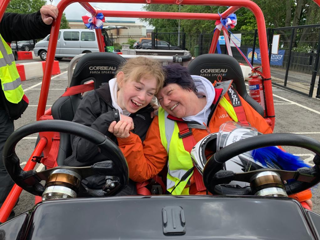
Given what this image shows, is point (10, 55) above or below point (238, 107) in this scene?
above

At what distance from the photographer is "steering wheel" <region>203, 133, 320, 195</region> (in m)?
0.98

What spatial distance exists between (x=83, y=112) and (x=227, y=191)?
980mm

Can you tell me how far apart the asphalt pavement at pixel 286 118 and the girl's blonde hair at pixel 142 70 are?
5.95ft

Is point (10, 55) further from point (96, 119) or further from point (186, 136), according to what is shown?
point (186, 136)

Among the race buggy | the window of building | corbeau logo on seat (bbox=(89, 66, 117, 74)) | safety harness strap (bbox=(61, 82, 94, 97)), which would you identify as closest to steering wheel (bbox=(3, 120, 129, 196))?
the race buggy

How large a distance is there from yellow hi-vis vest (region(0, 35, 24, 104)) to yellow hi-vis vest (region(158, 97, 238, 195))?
1157mm

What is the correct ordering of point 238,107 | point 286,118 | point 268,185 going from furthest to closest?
point 286,118 → point 238,107 → point 268,185

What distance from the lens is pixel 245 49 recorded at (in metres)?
11.3

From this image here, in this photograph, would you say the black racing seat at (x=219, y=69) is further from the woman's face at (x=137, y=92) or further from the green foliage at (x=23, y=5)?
the green foliage at (x=23, y=5)

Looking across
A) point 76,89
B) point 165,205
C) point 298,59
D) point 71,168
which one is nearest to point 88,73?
point 76,89

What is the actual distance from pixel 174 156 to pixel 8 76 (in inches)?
54.5

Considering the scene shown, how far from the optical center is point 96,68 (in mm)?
2174

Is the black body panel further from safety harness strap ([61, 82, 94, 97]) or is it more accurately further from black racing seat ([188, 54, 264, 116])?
black racing seat ([188, 54, 264, 116])

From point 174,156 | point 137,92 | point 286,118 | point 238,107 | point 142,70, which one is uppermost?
point 142,70
